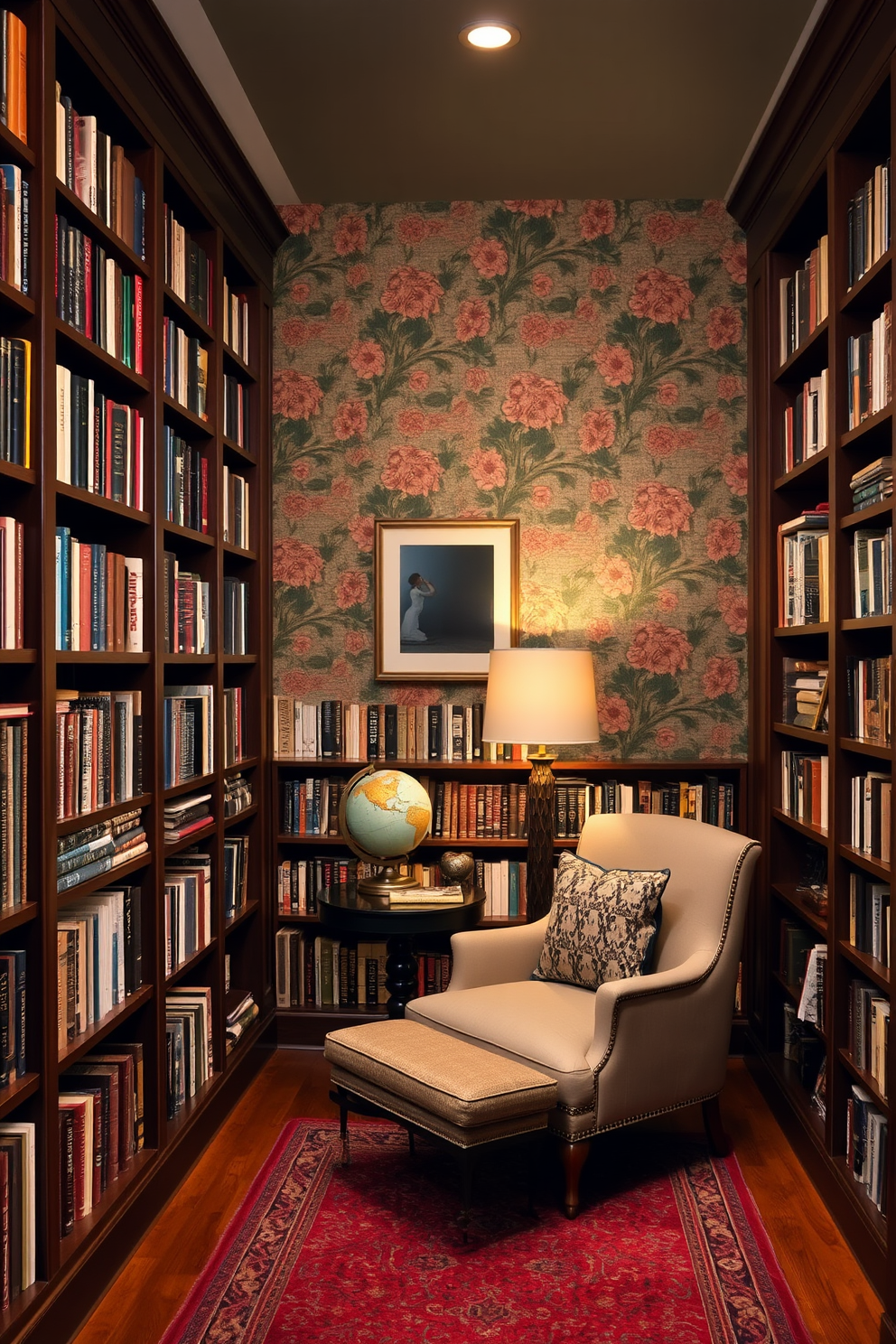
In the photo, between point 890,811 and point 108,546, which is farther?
point 108,546

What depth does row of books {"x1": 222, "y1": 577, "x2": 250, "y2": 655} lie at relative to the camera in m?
3.80

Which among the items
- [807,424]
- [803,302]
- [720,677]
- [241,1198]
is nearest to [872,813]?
[807,424]

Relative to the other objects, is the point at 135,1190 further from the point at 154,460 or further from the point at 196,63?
the point at 196,63

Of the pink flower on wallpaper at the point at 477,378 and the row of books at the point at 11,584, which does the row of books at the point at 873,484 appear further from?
the row of books at the point at 11,584

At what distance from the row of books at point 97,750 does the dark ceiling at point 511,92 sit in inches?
71.5

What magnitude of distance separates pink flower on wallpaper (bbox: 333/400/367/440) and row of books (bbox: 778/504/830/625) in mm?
1625

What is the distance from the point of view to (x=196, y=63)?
3197mm

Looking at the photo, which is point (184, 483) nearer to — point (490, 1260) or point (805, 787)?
point (805, 787)

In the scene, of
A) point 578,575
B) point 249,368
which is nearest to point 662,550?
point 578,575

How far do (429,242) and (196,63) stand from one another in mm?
1255

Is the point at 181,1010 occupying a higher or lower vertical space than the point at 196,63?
lower

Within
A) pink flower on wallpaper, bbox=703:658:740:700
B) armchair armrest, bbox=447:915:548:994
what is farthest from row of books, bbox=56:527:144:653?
pink flower on wallpaper, bbox=703:658:740:700

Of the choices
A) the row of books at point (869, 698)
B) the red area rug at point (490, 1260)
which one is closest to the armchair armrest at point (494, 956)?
the red area rug at point (490, 1260)

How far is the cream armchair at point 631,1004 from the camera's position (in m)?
2.88
